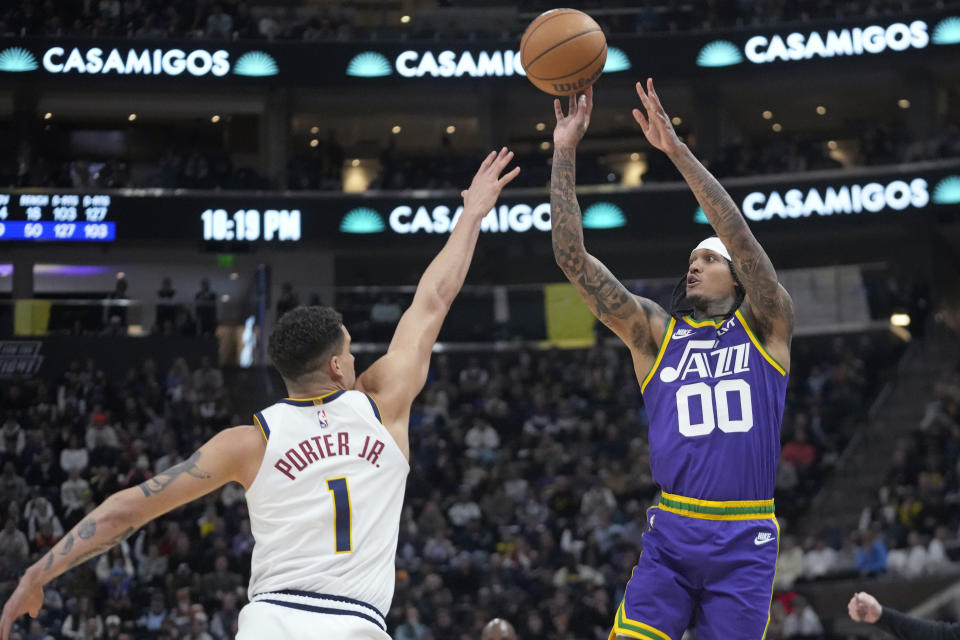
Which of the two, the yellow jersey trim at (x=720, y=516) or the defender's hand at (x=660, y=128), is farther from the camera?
the defender's hand at (x=660, y=128)

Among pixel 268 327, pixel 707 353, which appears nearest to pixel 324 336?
pixel 707 353

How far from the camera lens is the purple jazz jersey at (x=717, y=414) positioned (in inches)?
214

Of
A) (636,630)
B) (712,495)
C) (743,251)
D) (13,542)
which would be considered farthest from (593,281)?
(13,542)

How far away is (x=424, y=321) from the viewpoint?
4.83 meters

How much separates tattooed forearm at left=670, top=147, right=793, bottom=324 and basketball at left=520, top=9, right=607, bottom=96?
1123 mm

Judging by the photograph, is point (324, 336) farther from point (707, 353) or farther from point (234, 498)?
point (234, 498)

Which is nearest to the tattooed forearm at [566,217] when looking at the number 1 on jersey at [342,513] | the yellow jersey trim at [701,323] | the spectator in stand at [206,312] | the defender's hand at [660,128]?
the defender's hand at [660,128]

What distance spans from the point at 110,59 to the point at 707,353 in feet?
77.5

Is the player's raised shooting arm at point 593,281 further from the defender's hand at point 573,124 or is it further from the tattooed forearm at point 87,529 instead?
the tattooed forearm at point 87,529

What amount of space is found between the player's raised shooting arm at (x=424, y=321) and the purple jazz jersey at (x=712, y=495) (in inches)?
48.1

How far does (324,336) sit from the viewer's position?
4.45 m

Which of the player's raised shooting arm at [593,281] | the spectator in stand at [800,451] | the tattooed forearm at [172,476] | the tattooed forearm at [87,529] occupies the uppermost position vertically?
the player's raised shooting arm at [593,281]

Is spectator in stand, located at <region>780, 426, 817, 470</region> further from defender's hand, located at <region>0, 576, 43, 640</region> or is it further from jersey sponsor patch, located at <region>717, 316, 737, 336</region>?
defender's hand, located at <region>0, 576, 43, 640</region>

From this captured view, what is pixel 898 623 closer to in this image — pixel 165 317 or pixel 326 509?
pixel 326 509
